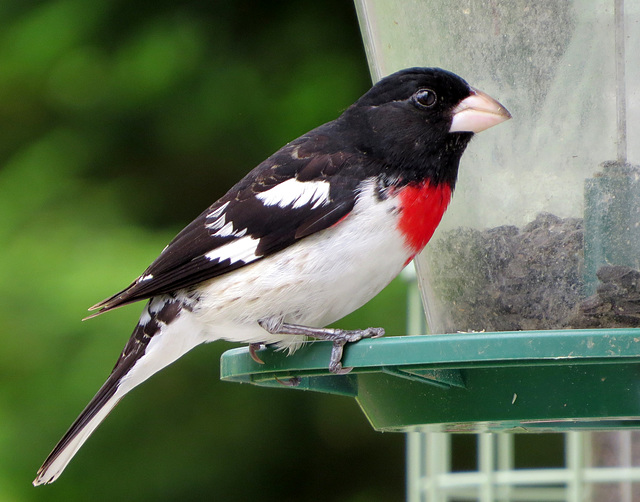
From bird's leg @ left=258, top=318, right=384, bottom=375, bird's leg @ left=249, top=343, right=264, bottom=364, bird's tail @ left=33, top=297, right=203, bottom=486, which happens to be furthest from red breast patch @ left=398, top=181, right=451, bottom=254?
bird's tail @ left=33, top=297, right=203, bottom=486

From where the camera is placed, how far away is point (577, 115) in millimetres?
1910

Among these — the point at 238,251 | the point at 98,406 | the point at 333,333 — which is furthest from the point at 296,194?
the point at 98,406

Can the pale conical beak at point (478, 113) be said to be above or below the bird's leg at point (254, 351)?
above

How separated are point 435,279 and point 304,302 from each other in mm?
364

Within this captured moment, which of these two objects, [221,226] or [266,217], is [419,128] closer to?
[266,217]

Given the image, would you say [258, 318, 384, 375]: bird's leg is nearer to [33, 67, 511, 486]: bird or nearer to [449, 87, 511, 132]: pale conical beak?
[33, 67, 511, 486]: bird

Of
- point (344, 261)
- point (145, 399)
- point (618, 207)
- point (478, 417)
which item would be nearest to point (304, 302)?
point (344, 261)

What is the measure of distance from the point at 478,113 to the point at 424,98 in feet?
0.73

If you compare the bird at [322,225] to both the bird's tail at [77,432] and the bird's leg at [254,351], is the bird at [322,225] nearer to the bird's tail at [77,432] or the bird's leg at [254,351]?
the bird's leg at [254,351]

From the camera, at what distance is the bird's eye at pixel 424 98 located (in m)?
2.20

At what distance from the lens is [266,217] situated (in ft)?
7.22

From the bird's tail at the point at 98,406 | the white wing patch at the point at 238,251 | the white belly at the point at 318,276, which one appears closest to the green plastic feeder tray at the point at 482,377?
the white belly at the point at 318,276

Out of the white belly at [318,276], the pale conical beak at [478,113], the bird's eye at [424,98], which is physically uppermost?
the bird's eye at [424,98]

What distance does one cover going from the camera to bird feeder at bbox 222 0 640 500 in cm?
175
